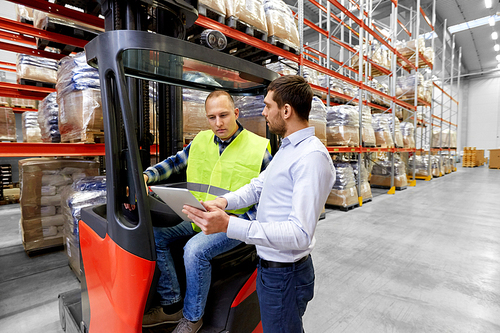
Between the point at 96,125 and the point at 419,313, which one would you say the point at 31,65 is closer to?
the point at 96,125

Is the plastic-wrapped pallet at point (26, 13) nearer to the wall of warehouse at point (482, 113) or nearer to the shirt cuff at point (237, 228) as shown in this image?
the shirt cuff at point (237, 228)

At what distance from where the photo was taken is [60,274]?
→ 10.1 ft

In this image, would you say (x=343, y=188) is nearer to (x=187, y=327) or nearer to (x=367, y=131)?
(x=367, y=131)

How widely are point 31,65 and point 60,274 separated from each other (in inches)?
147

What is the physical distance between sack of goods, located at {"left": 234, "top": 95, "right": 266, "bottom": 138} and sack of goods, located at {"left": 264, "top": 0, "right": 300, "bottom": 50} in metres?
1.20

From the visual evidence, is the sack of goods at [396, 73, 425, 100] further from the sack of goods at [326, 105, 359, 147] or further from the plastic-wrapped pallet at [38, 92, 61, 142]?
the plastic-wrapped pallet at [38, 92, 61, 142]

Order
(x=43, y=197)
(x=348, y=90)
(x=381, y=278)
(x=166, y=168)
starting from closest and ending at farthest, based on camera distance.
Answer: (x=166, y=168) → (x=381, y=278) → (x=43, y=197) → (x=348, y=90)

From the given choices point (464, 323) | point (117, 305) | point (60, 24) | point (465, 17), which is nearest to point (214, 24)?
point (60, 24)

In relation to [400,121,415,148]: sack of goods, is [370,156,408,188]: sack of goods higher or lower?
lower

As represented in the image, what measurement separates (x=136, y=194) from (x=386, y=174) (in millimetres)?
9731

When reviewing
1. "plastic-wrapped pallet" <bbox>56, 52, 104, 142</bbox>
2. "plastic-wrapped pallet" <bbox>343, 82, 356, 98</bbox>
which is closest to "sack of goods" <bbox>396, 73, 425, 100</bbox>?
"plastic-wrapped pallet" <bbox>343, 82, 356, 98</bbox>

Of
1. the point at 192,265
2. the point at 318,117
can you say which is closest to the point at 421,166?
the point at 318,117

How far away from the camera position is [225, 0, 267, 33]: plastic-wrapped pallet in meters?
3.53

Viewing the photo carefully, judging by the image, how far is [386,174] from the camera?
935cm
